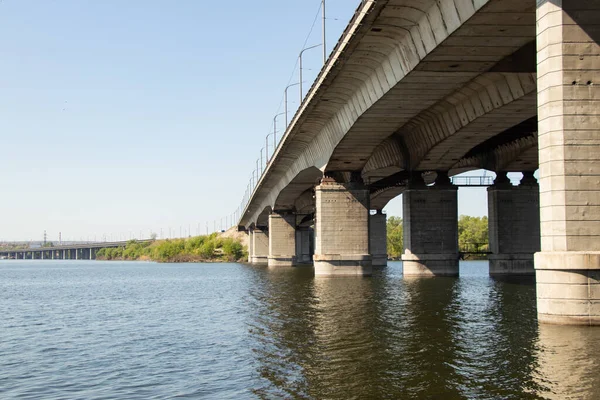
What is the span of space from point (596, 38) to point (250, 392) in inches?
563

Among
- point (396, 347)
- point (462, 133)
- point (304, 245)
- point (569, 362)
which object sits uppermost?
point (462, 133)

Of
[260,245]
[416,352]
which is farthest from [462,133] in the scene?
[260,245]

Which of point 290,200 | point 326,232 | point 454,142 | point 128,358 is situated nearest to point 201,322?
point 128,358

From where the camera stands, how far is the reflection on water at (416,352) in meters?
15.7

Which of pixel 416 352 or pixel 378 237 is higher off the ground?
pixel 378 237

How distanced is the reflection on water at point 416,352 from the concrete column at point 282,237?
69.7 meters

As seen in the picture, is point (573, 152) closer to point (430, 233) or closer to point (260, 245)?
point (430, 233)

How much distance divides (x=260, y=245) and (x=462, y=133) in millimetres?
97688

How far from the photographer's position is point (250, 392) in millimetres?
15750

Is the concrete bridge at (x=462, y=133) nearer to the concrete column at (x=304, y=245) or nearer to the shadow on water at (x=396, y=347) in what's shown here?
the shadow on water at (x=396, y=347)

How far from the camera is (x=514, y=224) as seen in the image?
6625 centimetres

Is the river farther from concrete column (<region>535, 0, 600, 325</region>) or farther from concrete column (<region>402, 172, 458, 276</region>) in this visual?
concrete column (<region>402, 172, 458, 276</region>)

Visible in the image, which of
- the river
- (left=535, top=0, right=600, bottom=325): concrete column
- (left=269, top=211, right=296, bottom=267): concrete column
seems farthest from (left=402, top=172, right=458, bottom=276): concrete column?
(left=269, top=211, right=296, bottom=267): concrete column

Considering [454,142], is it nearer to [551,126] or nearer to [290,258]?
[551,126]
